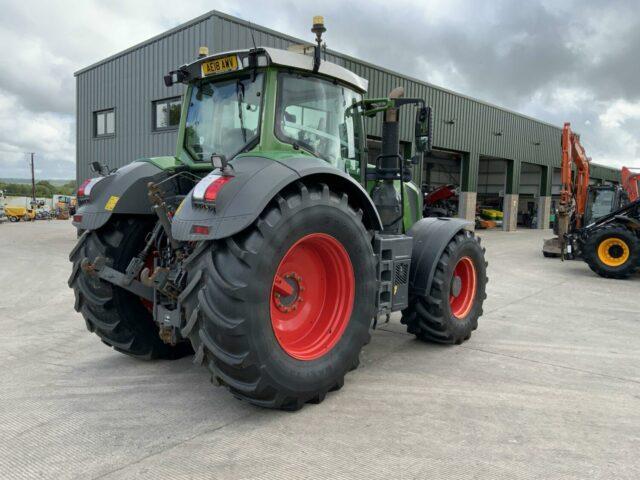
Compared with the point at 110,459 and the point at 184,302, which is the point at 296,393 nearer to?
the point at 184,302

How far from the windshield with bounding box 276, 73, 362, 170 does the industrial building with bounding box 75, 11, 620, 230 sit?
1488 mm

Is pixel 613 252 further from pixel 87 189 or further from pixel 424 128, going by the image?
pixel 87 189

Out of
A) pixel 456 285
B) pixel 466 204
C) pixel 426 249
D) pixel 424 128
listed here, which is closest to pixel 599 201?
pixel 466 204

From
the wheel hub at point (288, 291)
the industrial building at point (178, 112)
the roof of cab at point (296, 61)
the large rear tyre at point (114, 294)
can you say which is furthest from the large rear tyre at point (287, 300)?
the industrial building at point (178, 112)

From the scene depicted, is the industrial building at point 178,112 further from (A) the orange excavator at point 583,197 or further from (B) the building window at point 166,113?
(A) the orange excavator at point 583,197

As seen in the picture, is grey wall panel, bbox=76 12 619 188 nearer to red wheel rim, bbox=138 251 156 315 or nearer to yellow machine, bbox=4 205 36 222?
red wheel rim, bbox=138 251 156 315

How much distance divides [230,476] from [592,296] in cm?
742

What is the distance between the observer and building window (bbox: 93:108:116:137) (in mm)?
16820

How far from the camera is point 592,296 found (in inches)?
319

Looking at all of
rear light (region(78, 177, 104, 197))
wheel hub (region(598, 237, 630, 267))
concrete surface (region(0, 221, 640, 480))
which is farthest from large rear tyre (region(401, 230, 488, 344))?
wheel hub (region(598, 237, 630, 267))

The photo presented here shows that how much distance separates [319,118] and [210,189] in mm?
1349

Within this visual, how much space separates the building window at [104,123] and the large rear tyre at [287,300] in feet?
50.6

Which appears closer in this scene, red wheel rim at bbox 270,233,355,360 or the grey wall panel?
red wheel rim at bbox 270,233,355,360

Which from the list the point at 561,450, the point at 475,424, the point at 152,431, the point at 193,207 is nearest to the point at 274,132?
the point at 193,207
